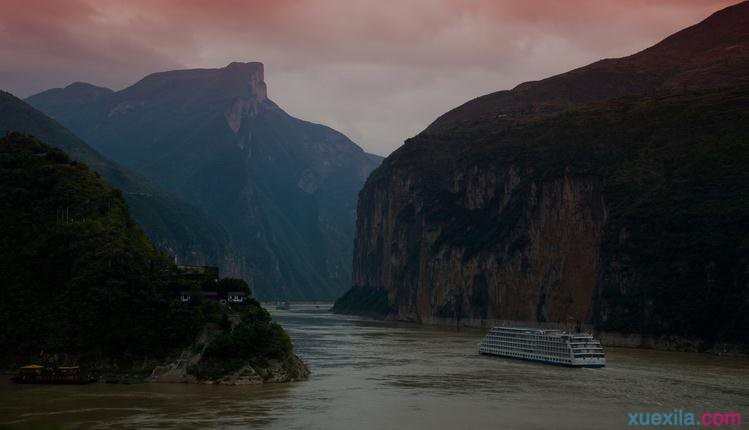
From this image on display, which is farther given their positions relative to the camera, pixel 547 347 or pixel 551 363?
pixel 547 347

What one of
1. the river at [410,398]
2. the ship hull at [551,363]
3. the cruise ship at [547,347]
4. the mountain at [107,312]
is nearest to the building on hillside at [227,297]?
the mountain at [107,312]

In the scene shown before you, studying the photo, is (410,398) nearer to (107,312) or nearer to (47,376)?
(107,312)

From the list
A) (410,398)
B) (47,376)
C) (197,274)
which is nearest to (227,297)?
(197,274)

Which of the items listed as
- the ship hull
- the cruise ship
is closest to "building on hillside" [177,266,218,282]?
the ship hull

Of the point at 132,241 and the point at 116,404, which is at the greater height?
the point at 132,241

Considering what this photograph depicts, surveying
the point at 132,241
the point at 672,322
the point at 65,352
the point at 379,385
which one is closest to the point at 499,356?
the point at 672,322

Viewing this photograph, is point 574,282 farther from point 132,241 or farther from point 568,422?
point 568,422
